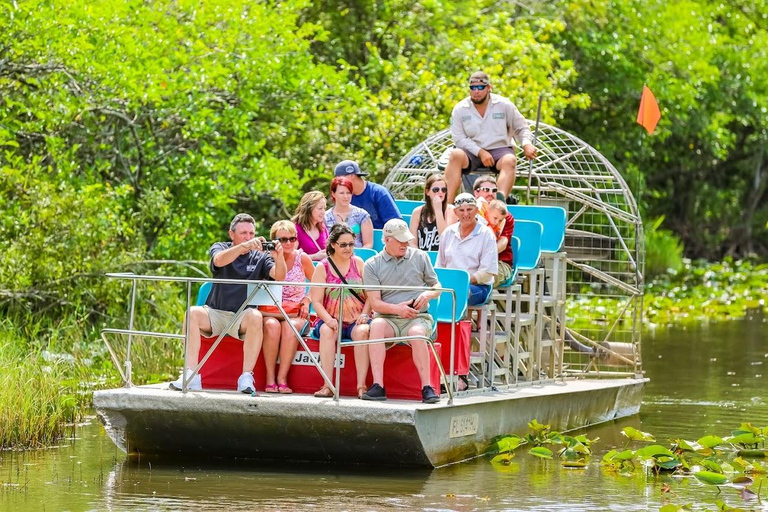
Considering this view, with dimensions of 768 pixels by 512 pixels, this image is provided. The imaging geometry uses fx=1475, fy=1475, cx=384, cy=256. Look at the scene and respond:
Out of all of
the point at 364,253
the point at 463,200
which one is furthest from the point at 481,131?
the point at 364,253

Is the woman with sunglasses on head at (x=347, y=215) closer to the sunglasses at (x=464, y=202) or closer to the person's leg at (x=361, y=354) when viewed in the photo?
the sunglasses at (x=464, y=202)

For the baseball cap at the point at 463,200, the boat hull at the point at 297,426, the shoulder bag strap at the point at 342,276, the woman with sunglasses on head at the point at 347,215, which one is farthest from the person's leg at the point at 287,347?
the baseball cap at the point at 463,200

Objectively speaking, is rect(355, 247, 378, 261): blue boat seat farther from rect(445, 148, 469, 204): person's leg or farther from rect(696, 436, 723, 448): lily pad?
rect(696, 436, 723, 448): lily pad

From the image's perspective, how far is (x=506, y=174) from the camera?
14.6 m

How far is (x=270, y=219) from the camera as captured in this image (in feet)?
72.6

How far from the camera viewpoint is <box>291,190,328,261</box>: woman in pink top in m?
12.4

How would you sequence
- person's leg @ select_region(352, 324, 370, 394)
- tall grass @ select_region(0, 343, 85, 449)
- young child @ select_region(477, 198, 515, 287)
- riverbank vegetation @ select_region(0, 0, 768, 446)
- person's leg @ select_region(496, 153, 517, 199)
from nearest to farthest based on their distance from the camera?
person's leg @ select_region(352, 324, 370, 394) → tall grass @ select_region(0, 343, 85, 449) → young child @ select_region(477, 198, 515, 287) → person's leg @ select_region(496, 153, 517, 199) → riverbank vegetation @ select_region(0, 0, 768, 446)

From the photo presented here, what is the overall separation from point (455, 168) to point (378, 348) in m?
4.15

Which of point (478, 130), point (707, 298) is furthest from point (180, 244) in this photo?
point (707, 298)

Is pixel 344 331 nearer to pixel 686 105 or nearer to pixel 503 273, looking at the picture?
pixel 503 273

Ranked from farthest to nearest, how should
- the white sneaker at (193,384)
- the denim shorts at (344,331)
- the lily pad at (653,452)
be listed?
the white sneaker at (193,384), the denim shorts at (344,331), the lily pad at (653,452)

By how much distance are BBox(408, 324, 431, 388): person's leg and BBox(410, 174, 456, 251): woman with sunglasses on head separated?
217 cm

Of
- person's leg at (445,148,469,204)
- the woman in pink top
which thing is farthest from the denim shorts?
person's leg at (445,148,469,204)

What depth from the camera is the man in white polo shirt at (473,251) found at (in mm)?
12188
